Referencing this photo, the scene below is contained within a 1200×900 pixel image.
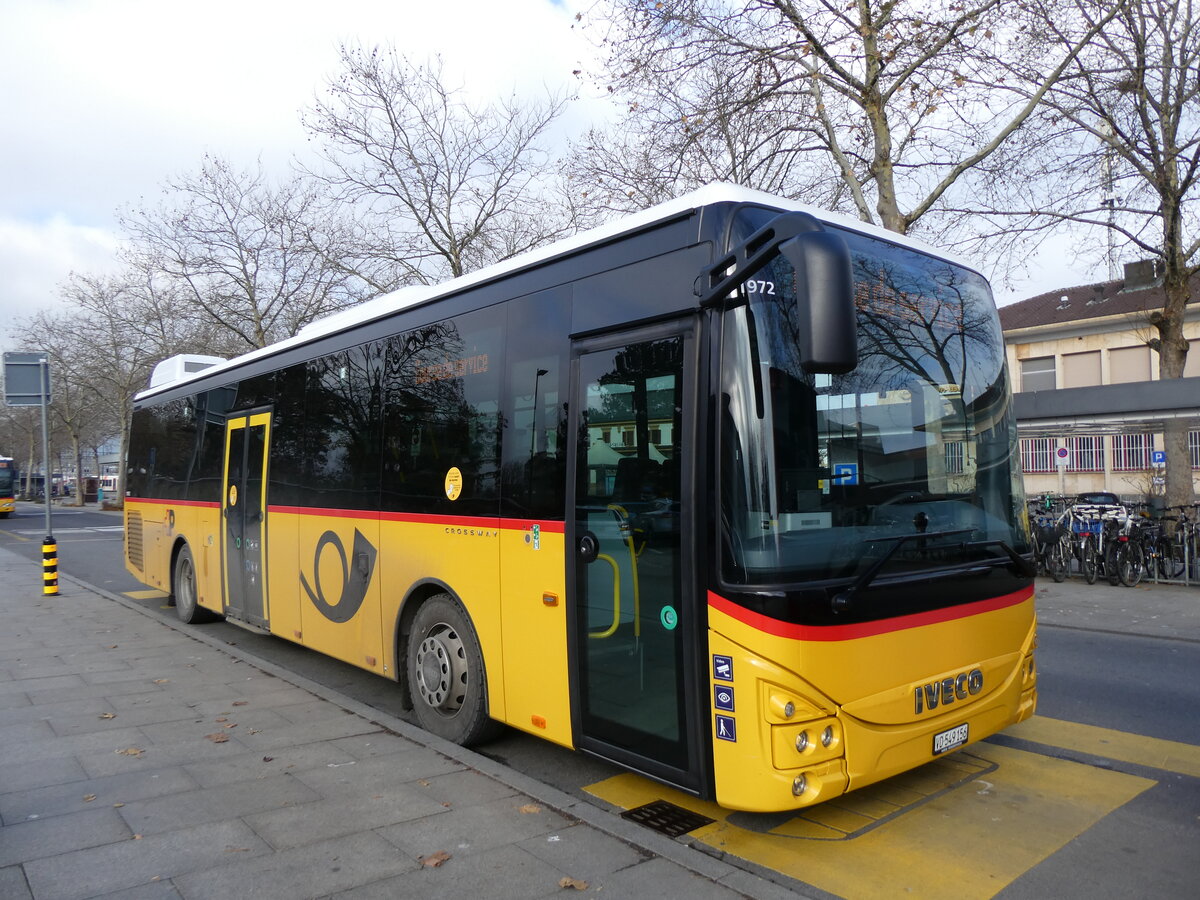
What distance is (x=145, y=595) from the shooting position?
14516mm

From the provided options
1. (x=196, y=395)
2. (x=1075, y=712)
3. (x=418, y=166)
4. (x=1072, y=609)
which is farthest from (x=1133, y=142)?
(x=196, y=395)

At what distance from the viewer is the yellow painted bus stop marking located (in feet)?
12.8

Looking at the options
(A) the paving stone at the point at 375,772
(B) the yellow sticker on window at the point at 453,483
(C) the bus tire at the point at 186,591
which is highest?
(B) the yellow sticker on window at the point at 453,483

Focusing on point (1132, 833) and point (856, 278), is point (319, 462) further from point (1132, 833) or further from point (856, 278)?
point (1132, 833)

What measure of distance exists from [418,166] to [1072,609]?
57.3 feet

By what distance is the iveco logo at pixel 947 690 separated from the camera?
422 cm

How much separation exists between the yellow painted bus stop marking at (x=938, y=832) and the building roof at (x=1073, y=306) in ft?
133

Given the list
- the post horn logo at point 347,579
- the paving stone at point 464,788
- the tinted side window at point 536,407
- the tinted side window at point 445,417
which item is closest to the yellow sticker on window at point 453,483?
the tinted side window at point 445,417

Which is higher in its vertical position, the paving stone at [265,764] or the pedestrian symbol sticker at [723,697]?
the pedestrian symbol sticker at [723,697]

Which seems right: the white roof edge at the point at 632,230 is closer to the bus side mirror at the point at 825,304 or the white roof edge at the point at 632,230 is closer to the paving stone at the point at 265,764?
the bus side mirror at the point at 825,304

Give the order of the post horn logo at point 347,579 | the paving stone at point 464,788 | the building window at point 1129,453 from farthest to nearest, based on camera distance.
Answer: the building window at point 1129,453
the post horn logo at point 347,579
the paving stone at point 464,788

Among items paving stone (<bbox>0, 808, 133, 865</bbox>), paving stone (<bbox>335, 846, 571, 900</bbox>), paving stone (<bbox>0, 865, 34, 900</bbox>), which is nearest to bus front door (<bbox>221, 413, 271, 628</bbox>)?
paving stone (<bbox>0, 808, 133, 865</bbox>)

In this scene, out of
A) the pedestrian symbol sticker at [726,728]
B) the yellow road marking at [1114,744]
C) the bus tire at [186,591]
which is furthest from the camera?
the bus tire at [186,591]

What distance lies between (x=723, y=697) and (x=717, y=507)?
2.88 feet
